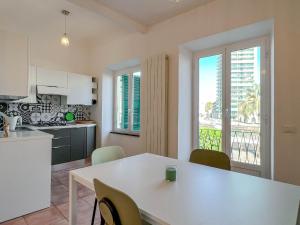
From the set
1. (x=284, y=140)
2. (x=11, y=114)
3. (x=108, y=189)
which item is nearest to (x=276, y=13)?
(x=284, y=140)

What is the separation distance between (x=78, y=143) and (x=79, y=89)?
1174 mm

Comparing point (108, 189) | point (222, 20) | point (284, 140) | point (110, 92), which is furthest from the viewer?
point (110, 92)

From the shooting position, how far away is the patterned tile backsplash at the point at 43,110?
3617 millimetres

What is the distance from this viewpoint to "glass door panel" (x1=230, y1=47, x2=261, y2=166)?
2.47 metres

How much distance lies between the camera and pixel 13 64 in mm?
2281

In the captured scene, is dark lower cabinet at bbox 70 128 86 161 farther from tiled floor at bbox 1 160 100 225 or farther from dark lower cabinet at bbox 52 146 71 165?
tiled floor at bbox 1 160 100 225

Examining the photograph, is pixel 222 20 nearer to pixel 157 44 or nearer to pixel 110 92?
pixel 157 44

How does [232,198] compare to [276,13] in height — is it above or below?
below

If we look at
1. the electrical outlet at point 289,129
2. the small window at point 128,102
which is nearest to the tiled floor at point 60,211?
the small window at point 128,102

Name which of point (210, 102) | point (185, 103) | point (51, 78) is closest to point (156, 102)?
point (185, 103)

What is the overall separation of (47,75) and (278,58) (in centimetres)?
375

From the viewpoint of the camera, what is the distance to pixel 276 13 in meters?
2.01

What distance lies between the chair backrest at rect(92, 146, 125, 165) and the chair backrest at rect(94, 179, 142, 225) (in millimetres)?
744

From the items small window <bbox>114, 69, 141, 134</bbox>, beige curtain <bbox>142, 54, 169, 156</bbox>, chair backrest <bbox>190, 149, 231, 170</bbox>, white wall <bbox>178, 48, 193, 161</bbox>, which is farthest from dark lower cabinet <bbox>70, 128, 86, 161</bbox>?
chair backrest <bbox>190, 149, 231, 170</bbox>
